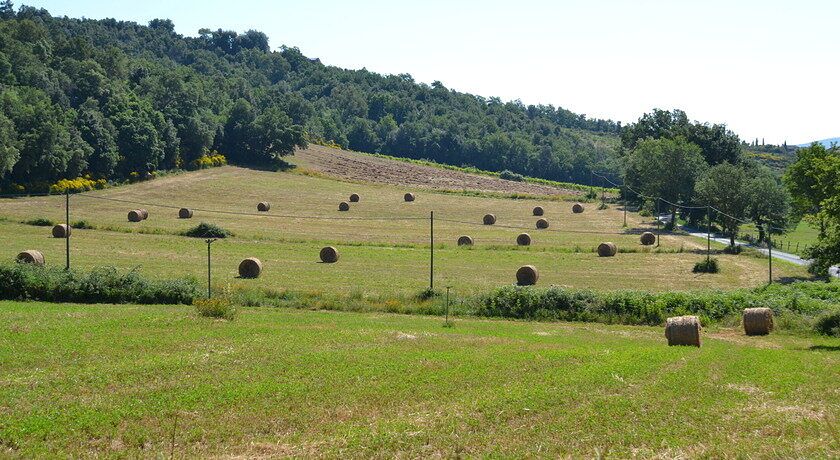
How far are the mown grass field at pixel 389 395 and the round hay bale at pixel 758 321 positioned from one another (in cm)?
464

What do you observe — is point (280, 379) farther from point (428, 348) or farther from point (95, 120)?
point (95, 120)

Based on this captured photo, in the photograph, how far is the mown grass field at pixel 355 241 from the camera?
50.2 m

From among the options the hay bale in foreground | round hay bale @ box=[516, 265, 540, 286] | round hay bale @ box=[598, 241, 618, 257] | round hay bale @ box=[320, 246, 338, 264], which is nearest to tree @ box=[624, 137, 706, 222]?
round hay bale @ box=[598, 241, 618, 257]

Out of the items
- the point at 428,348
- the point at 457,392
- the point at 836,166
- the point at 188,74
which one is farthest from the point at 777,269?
the point at 188,74

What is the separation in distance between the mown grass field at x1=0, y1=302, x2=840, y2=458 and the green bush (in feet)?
27.9

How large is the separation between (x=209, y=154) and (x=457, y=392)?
11124 cm

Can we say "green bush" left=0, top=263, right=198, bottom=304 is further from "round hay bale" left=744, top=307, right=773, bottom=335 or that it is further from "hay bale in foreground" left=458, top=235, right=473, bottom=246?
"hay bale in foreground" left=458, top=235, right=473, bottom=246

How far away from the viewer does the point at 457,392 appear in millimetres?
19188

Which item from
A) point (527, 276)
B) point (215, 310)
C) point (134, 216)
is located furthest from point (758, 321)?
point (134, 216)

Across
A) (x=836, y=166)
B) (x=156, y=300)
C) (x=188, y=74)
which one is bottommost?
(x=156, y=300)

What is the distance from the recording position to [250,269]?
4934 cm

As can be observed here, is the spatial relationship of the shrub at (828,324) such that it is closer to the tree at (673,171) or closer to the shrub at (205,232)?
the shrub at (205,232)

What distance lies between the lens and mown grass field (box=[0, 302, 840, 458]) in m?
15.1

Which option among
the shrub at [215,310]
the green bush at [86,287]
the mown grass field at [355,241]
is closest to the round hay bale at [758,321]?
the mown grass field at [355,241]
